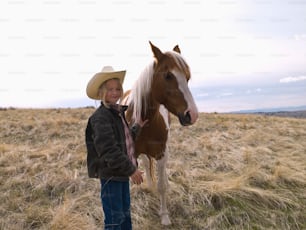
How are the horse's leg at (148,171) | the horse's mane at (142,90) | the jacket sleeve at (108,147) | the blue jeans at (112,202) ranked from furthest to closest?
the horse's leg at (148,171), the horse's mane at (142,90), the blue jeans at (112,202), the jacket sleeve at (108,147)

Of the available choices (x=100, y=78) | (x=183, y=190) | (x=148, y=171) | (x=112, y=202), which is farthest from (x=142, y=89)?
(x=183, y=190)

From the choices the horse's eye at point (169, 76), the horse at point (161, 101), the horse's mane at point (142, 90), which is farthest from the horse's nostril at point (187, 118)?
the horse's mane at point (142, 90)

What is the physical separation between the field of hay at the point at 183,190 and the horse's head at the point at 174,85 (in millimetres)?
1737

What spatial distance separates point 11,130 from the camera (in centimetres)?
855

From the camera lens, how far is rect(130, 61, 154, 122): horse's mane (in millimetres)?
3250

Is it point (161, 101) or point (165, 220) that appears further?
point (165, 220)

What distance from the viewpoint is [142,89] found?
3.36m

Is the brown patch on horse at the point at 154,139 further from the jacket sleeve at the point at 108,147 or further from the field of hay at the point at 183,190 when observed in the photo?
the jacket sleeve at the point at 108,147

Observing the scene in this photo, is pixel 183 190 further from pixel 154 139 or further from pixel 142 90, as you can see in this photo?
pixel 142 90

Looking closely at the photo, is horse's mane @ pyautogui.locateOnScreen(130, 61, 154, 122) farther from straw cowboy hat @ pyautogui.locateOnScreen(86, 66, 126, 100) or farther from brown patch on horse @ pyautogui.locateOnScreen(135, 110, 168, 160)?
straw cowboy hat @ pyautogui.locateOnScreen(86, 66, 126, 100)

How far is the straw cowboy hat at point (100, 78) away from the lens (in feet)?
8.41

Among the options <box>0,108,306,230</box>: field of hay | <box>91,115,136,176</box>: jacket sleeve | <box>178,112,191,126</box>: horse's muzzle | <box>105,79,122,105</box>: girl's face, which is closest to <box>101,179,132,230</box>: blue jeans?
<box>91,115,136,176</box>: jacket sleeve

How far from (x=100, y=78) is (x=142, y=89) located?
0.86 m

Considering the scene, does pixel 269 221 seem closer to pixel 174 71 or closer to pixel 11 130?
pixel 174 71
